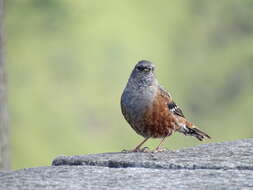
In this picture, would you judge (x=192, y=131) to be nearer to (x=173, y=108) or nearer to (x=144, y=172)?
(x=173, y=108)

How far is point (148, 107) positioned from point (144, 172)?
2.50 metres

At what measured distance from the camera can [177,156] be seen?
497 centimetres

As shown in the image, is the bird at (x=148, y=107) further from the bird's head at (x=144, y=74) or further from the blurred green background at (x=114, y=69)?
the blurred green background at (x=114, y=69)

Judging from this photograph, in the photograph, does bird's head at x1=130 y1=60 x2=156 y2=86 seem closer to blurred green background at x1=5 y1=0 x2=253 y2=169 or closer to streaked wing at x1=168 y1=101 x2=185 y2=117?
streaked wing at x1=168 y1=101 x2=185 y2=117

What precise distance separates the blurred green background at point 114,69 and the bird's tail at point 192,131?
7.51 m

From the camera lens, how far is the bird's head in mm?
7016

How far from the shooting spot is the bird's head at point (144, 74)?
702cm

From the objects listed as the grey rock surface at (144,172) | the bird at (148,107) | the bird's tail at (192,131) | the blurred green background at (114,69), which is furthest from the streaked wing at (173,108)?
the blurred green background at (114,69)

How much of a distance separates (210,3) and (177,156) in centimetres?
1881

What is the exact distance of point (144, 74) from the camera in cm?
711

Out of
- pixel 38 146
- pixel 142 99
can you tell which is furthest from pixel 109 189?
pixel 38 146

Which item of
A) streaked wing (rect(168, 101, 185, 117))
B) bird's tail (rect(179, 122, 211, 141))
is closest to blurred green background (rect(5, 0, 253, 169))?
bird's tail (rect(179, 122, 211, 141))

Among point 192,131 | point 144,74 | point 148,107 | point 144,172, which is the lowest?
point 144,172

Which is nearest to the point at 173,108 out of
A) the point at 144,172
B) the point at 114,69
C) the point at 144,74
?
the point at 144,74
